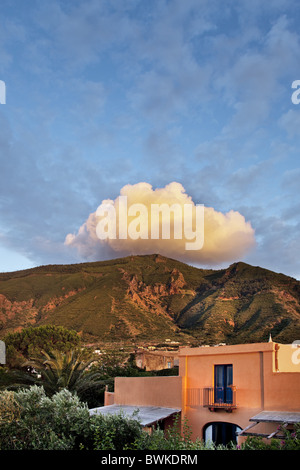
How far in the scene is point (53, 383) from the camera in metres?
23.4

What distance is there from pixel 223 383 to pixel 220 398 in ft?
1.81

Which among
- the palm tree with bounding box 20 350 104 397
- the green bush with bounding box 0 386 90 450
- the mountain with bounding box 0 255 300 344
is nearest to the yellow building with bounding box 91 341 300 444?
the green bush with bounding box 0 386 90 450

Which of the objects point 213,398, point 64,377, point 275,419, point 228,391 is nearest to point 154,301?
point 64,377

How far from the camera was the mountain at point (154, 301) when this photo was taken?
68188 mm

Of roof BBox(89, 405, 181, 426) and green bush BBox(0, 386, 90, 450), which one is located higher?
green bush BBox(0, 386, 90, 450)

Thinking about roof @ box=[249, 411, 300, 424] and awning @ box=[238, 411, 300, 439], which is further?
roof @ box=[249, 411, 300, 424]

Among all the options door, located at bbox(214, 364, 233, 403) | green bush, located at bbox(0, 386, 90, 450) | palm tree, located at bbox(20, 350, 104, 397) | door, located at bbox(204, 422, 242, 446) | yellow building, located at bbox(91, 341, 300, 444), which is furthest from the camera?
palm tree, located at bbox(20, 350, 104, 397)

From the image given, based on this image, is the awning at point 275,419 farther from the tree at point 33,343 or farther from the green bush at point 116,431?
the tree at point 33,343

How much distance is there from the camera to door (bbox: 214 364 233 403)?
52.4 ft

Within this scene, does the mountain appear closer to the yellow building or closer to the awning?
the yellow building

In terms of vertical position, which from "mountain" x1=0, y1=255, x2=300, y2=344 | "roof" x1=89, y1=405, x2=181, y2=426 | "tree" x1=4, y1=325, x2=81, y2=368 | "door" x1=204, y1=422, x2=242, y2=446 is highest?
"mountain" x1=0, y1=255, x2=300, y2=344

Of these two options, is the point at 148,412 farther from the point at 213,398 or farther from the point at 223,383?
the point at 223,383

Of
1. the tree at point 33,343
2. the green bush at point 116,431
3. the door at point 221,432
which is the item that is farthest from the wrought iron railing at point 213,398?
the tree at point 33,343

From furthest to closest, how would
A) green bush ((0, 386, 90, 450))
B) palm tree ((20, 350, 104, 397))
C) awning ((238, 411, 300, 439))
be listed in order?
palm tree ((20, 350, 104, 397)) → awning ((238, 411, 300, 439)) → green bush ((0, 386, 90, 450))
